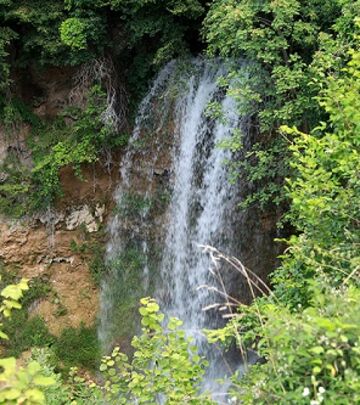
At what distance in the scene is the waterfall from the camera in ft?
23.4

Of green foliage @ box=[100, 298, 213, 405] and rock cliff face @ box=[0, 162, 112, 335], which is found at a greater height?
green foliage @ box=[100, 298, 213, 405]

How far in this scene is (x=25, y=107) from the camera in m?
8.35

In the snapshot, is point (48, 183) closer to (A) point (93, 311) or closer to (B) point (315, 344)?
(A) point (93, 311)

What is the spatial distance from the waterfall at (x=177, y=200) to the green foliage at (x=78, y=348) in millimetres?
234

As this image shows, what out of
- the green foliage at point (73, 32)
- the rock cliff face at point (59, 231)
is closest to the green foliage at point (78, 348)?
the rock cliff face at point (59, 231)

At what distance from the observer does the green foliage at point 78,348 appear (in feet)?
26.5

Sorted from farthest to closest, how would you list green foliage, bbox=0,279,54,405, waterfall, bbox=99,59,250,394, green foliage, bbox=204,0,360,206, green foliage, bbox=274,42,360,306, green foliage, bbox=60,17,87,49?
1. waterfall, bbox=99,59,250,394
2. green foliage, bbox=60,17,87,49
3. green foliage, bbox=204,0,360,206
4. green foliage, bbox=274,42,360,306
5. green foliage, bbox=0,279,54,405

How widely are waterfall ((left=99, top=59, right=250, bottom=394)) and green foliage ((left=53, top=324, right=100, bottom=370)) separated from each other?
0.77 feet

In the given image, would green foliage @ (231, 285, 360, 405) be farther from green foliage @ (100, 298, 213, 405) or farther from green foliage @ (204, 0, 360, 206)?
green foliage @ (204, 0, 360, 206)

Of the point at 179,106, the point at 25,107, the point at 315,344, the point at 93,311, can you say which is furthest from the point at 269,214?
the point at 315,344

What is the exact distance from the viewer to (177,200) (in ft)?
25.3

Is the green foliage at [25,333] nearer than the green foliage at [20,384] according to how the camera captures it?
No

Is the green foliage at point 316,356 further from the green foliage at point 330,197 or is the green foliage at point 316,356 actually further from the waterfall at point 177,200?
the waterfall at point 177,200

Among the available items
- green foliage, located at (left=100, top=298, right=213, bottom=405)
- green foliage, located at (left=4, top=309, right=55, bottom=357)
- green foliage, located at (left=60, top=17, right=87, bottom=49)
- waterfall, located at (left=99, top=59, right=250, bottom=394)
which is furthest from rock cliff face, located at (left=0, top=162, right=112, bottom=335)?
green foliage, located at (left=100, top=298, right=213, bottom=405)
